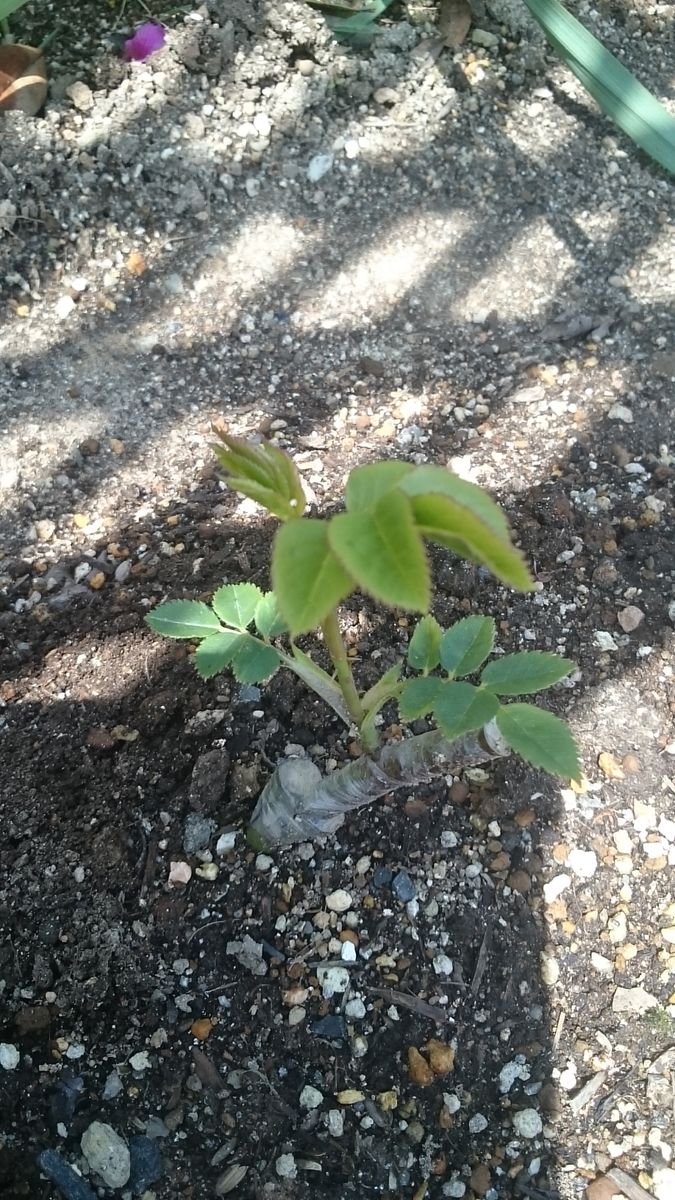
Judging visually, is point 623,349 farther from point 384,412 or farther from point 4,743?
point 4,743

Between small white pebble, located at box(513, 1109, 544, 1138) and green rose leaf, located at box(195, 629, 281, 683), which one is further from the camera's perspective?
small white pebble, located at box(513, 1109, 544, 1138)

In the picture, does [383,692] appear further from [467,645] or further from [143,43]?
[143,43]

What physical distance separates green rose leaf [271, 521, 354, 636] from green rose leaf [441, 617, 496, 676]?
36cm

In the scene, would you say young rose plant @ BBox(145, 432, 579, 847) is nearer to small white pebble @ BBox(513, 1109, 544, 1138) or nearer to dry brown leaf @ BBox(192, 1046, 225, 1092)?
dry brown leaf @ BBox(192, 1046, 225, 1092)

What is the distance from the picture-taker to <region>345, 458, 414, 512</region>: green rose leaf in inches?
26.5

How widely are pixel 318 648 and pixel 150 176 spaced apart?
138 cm

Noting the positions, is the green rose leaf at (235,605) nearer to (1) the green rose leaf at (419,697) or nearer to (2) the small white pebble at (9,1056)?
(1) the green rose leaf at (419,697)

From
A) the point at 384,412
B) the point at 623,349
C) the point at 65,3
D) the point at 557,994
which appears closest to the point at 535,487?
the point at 384,412

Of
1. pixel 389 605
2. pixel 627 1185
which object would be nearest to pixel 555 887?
pixel 627 1185

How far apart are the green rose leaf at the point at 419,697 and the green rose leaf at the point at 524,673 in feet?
0.17

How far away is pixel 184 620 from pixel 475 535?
51cm

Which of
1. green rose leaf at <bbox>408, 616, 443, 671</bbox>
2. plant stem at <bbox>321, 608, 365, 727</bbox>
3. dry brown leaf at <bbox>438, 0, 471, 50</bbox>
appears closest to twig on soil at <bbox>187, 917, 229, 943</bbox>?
plant stem at <bbox>321, 608, 365, 727</bbox>

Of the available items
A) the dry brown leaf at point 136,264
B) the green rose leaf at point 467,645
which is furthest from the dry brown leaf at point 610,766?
the dry brown leaf at point 136,264

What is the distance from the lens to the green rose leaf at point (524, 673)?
3.01 ft
